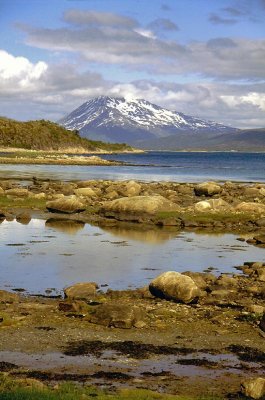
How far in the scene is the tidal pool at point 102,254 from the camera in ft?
90.9

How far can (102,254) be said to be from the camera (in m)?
34.3

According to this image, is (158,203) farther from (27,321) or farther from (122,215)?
(27,321)

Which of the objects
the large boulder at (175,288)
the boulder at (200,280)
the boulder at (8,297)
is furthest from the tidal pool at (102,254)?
the large boulder at (175,288)

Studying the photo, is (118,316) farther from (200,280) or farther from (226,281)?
(226,281)

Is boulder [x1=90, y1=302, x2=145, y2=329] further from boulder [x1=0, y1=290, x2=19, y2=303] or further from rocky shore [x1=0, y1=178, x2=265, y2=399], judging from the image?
boulder [x1=0, y1=290, x2=19, y2=303]

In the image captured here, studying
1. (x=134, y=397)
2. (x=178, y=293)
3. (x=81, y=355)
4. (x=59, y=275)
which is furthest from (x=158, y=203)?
(x=134, y=397)

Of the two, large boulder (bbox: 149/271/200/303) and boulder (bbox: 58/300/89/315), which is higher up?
large boulder (bbox: 149/271/200/303)

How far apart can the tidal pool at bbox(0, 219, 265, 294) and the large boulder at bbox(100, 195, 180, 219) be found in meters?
3.51

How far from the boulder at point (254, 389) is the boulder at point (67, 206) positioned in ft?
123

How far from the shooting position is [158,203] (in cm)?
4947

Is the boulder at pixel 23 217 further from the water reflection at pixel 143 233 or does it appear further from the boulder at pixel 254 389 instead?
the boulder at pixel 254 389

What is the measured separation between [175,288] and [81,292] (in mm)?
3536

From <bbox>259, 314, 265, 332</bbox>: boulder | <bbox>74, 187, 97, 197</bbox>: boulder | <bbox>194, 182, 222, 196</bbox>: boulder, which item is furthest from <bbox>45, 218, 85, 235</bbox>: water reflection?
<bbox>194, 182, 222, 196</bbox>: boulder

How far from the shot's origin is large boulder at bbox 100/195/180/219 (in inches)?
1911
